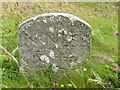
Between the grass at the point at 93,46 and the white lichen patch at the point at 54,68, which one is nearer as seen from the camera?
the grass at the point at 93,46

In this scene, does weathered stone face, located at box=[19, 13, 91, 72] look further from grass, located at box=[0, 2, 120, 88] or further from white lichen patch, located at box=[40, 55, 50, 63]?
grass, located at box=[0, 2, 120, 88]

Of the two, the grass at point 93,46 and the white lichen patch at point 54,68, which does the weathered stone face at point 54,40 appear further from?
the grass at point 93,46

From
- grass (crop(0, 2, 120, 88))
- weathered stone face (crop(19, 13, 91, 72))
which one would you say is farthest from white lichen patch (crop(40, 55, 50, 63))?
grass (crop(0, 2, 120, 88))

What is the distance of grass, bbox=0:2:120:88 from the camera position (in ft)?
15.2

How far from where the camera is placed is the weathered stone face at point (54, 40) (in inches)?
185

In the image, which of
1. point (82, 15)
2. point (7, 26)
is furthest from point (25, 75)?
point (82, 15)

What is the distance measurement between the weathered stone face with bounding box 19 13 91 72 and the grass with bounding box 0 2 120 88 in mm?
115

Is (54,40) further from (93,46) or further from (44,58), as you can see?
(93,46)

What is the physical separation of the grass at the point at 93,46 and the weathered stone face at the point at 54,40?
4.5 inches

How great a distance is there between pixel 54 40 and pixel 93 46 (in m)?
1.12

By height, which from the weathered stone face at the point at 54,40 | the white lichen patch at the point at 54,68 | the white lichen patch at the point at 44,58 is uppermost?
the weathered stone face at the point at 54,40

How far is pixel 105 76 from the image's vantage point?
4711mm

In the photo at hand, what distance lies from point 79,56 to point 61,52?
0.21 meters

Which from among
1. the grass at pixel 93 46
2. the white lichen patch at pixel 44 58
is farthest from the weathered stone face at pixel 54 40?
the grass at pixel 93 46
